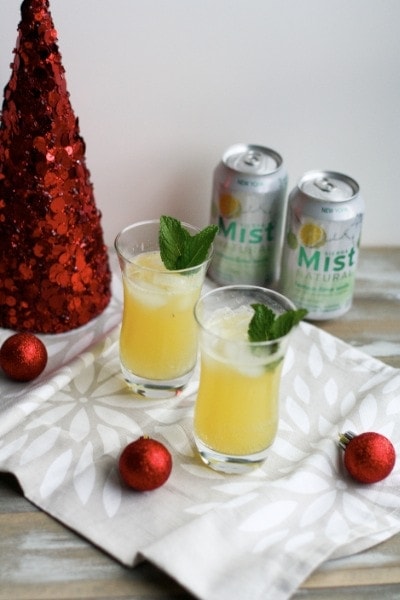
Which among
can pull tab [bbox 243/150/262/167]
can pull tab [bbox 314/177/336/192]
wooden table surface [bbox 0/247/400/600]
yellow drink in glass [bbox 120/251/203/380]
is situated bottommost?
wooden table surface [bbox 0/247/400/600]

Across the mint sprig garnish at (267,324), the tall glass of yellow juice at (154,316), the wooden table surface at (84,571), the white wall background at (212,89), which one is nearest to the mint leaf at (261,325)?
the mint sprig garnish at (267,324)

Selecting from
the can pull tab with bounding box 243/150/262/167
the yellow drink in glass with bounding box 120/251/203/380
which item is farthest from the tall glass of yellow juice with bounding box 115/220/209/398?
the can pull tab with bounding box 243/150/262/167

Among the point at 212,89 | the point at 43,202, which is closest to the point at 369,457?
the point at 43,202

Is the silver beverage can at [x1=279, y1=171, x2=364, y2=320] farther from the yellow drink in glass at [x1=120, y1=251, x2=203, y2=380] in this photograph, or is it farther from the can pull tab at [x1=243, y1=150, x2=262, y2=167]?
the yellow drink in glass at [x1=120, y1=251, x2=203, y2=380]

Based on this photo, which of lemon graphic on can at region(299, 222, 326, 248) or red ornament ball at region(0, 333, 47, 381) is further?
lemon graphic on can at region(299, 222, 326, 248)

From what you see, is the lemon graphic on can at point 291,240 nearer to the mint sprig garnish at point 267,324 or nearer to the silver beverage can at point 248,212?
the silver beverage can at point 248,212
